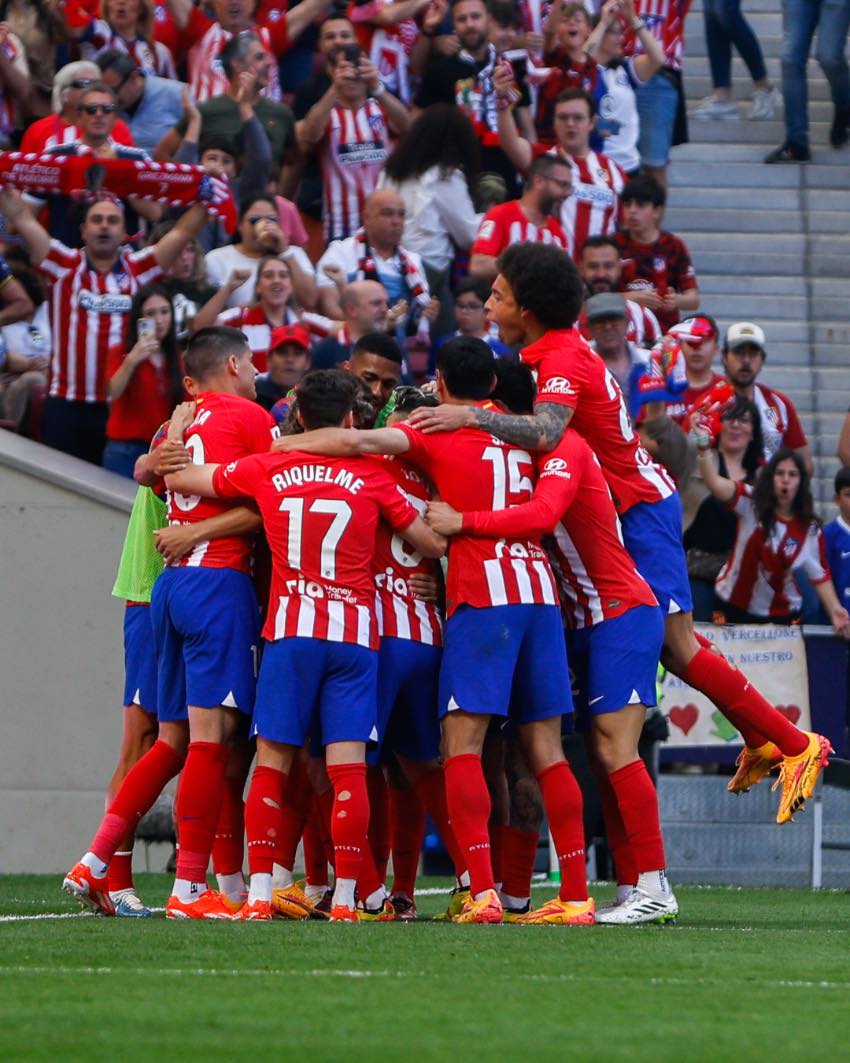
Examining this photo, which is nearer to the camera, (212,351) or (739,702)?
→ (212,351)

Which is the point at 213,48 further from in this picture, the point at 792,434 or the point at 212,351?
the point at 212,351

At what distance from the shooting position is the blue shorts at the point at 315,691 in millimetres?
7828

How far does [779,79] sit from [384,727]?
1166cm

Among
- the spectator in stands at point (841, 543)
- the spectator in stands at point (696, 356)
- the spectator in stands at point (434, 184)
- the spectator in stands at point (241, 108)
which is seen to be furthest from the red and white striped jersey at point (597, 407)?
the spectator in stands at point (241, 108)

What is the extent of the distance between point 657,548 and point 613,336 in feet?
14.5

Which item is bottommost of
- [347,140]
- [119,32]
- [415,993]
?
[415,993]

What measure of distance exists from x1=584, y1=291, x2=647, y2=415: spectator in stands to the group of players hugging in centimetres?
414

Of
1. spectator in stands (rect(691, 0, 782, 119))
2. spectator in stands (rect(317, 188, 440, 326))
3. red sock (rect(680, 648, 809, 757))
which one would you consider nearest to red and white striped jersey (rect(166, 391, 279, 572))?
red sock (rect(680, 648, 809, 757))

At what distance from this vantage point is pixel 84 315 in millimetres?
12023

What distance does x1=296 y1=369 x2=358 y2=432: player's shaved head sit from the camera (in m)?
8.05

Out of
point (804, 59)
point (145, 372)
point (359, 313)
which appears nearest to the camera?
point (145, 372)

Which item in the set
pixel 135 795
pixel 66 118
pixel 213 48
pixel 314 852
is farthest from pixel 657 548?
pixel 213 48

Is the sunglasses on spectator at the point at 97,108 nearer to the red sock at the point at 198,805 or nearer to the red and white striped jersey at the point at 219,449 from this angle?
the red and white striped jersey at the point at 219,449

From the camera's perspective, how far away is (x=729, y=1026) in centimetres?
531
